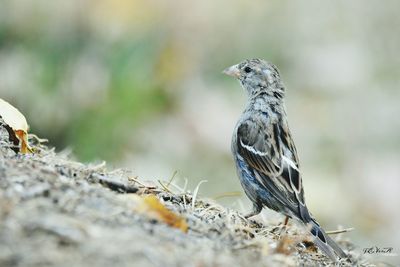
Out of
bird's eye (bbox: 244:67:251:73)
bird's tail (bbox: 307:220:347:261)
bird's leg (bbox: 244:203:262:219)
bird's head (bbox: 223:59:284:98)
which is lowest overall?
bird's tail (bbox: 307:220:347:261)

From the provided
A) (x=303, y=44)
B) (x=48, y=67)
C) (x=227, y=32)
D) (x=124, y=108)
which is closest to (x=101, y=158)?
(x=124, y=108)

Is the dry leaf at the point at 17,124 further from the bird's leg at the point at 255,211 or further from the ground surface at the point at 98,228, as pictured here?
the bird's leg at the point at 255,211

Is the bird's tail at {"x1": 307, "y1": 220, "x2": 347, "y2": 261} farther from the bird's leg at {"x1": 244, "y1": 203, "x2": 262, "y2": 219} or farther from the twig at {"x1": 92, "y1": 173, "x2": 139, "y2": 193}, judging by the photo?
the twig at {"x1": 92, "y1": 173, "x2": 139, "y2": 193}

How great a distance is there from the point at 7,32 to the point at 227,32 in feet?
11.8

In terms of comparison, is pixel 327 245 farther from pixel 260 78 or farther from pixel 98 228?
pixel 260 78

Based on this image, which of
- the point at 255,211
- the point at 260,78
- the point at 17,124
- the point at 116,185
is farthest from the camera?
the point at 260,78

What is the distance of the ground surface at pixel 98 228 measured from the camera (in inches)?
120

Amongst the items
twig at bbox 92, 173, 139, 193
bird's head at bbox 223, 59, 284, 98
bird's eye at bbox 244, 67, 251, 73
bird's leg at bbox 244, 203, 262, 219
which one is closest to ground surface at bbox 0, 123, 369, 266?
twig at bbox 92, 173, 139, 193

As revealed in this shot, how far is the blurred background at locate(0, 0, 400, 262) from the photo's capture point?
862 centimetres

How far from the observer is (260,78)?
635 cm

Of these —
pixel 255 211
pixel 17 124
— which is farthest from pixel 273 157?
pixel 17 124

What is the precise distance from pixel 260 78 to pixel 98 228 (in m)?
3.27

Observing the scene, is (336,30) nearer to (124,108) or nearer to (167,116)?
(167,116)

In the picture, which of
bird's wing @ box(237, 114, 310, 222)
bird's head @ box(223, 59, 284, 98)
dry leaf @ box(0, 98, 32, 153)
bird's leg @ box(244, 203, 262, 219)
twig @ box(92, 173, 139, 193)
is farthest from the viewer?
bird's head @ box(223, 59, 284, 98)
